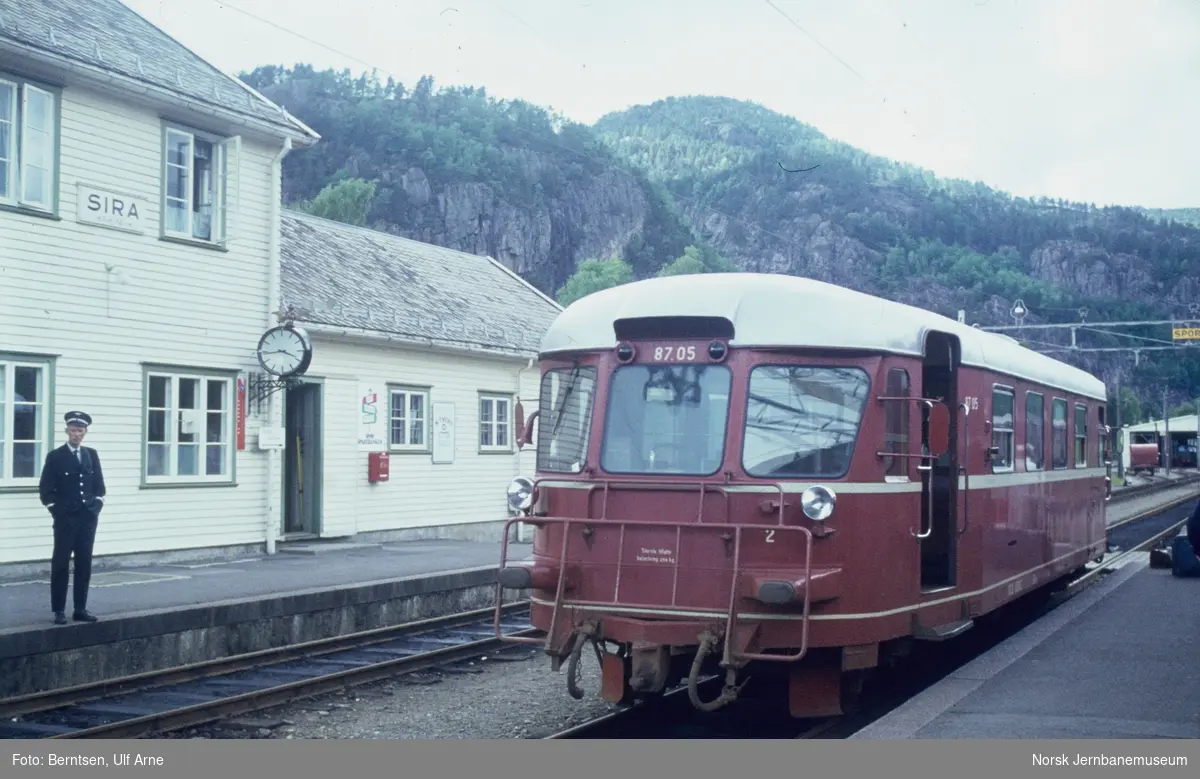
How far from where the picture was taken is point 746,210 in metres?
51.5

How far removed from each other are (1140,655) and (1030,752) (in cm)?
352

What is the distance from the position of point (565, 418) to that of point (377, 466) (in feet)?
41.2

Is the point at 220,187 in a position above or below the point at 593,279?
below

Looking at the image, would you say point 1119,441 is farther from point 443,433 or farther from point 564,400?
point 564,400

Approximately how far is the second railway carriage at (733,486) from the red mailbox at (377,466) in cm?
1215

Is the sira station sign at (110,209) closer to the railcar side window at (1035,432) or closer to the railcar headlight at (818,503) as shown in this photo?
the railcar side window at (1035,432)

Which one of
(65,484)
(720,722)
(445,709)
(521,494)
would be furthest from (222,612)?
(720,722)

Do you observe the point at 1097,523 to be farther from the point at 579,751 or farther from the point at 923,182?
the point at 923,182

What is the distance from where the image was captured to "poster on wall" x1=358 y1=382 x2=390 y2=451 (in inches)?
798

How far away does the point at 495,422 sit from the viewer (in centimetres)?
2402

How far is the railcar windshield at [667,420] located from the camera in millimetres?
7660

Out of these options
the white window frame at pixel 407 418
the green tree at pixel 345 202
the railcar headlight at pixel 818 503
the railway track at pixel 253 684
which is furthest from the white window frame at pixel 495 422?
the green tree at pixel 345 202

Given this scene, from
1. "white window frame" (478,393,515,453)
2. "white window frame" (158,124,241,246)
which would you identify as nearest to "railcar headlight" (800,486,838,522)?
"white window frame" (158,124,241,246)

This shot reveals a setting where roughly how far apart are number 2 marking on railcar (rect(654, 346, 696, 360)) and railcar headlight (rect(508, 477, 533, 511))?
131 centimetres
